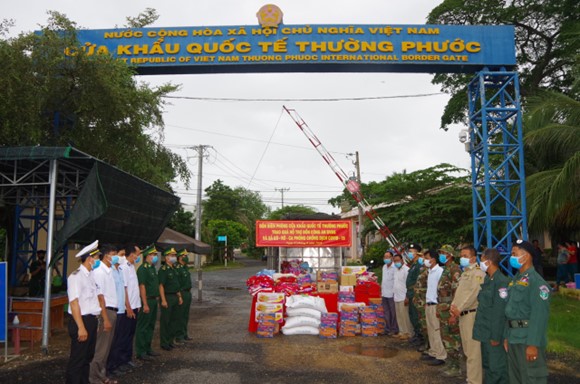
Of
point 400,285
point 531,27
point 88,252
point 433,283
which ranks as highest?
point 531,27

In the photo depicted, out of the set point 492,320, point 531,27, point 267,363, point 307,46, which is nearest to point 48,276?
point 267,363

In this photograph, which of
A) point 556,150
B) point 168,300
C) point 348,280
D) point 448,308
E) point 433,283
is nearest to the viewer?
point 448,308

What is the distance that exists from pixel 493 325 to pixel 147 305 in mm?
5118

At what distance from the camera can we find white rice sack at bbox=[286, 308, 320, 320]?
993 cm

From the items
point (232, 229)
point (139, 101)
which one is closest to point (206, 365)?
point (139, 101)

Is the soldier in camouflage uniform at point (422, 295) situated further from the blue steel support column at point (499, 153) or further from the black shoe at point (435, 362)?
the blue steel support column at point (499, 153)

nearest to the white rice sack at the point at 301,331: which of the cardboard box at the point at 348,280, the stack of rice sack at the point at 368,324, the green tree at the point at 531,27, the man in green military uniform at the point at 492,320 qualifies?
the stack of rice sack at the point at 368,324

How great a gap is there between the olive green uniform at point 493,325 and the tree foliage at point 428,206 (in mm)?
11419

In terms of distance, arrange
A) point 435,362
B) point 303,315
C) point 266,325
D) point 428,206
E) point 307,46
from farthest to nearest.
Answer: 1. point 428,206
2. point 307,46
3. point 303,315
4. point 266,325
5. point 435,362

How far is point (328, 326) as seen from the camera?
9.58 metres

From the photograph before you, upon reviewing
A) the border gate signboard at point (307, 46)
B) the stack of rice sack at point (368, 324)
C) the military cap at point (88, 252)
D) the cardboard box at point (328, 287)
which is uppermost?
the border gate signboard at point (307, 46)

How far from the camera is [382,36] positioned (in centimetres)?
1305

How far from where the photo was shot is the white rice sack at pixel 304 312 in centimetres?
993

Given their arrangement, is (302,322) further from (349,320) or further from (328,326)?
(349,320)
